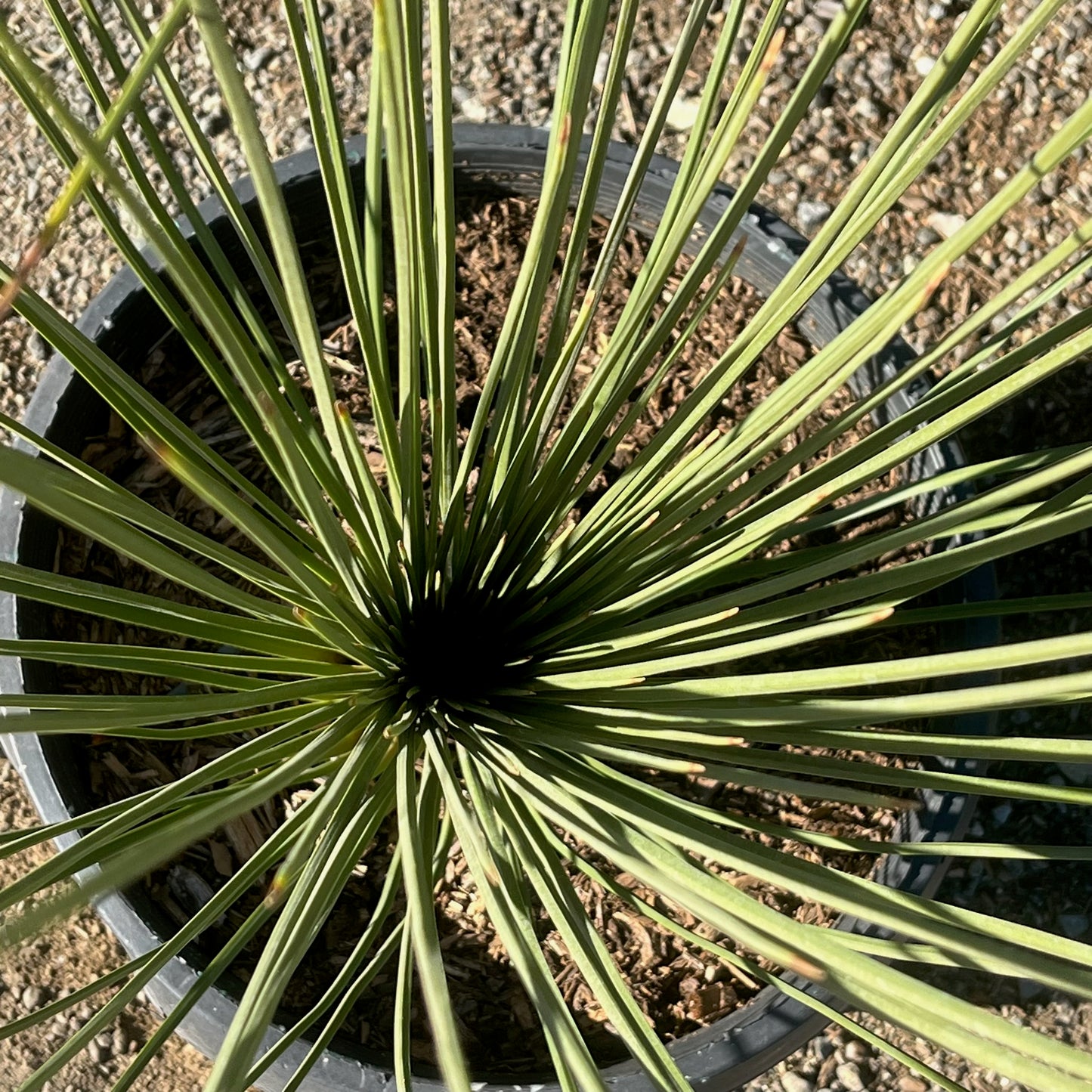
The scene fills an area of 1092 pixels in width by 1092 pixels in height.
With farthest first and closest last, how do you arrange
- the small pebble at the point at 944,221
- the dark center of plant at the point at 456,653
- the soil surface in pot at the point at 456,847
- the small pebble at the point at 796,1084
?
the small pebble at the point at 944,221
the small pebble at the point at 796,1084
the soil surface in pot at the point at 456,847
the dark center of plant at the point at 456,653

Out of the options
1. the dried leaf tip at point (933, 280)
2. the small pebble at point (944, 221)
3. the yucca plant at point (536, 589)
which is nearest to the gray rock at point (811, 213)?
the small pebble at point (944, 221)

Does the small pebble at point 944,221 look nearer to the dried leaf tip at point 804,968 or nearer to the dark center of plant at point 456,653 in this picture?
the dark center of plant at point 456,653

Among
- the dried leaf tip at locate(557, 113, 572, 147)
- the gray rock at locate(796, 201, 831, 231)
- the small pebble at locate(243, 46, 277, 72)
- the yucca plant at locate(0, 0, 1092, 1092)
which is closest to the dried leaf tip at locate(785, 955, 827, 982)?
the yucca plant at locate(0, 0, 1092, 1092)

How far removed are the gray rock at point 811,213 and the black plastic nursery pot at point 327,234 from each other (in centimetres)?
20

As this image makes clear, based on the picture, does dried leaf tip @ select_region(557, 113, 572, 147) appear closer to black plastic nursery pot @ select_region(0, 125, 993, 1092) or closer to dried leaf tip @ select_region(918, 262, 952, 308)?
dried leaf tip @ select_region(918, 262, 952, 308)

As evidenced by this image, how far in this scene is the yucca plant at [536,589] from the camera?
1.16ft

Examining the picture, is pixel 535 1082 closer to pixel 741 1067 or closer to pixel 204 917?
pixel 741 1067

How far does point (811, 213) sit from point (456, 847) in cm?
79

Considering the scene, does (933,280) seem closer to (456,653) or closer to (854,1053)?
(456,653)

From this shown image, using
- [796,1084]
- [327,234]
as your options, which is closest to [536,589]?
[327,234]

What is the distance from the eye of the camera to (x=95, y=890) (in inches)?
9.9

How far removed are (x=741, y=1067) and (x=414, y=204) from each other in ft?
2.17

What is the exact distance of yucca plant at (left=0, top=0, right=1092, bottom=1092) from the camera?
1.16ft

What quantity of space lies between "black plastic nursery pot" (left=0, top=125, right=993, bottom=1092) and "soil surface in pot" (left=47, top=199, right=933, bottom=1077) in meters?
0.04
